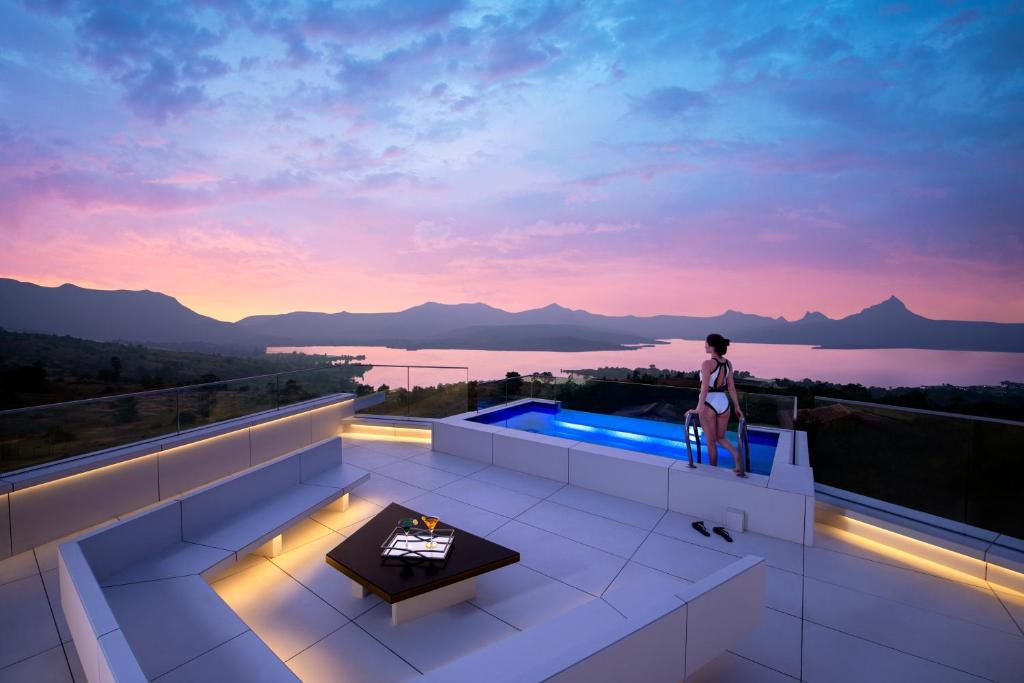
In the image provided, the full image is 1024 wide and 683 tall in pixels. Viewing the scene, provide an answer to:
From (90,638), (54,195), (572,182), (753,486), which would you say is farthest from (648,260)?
(54,195)

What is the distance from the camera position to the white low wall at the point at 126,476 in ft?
10.9

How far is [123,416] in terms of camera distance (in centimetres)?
443

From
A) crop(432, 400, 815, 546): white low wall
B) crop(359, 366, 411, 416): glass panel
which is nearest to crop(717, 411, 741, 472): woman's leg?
crop(432, 400, 815, 546): white low wall

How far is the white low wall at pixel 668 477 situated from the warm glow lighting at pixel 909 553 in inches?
18.8

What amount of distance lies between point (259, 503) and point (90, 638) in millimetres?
2053

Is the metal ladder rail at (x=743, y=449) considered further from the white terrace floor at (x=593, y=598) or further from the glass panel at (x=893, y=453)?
the glass panel at (x=893, y=453)

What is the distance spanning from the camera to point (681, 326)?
2689 centimetres

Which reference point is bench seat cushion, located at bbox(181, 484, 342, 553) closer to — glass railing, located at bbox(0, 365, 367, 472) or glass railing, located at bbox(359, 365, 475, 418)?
glass railing, located at bbox(0, 365, 367, 472)

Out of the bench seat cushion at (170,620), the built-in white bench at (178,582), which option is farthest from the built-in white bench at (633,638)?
the bench seat cushion at (170,620)

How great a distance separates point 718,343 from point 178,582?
4864 millimetres

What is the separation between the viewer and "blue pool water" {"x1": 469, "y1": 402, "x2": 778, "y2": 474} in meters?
5.41

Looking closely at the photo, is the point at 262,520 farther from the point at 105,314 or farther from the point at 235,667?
the point at 105,314

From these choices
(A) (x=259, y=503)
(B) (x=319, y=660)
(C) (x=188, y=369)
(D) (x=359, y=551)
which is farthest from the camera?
(C) (x=188, y=369)

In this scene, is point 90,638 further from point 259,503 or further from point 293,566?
point 259,503
